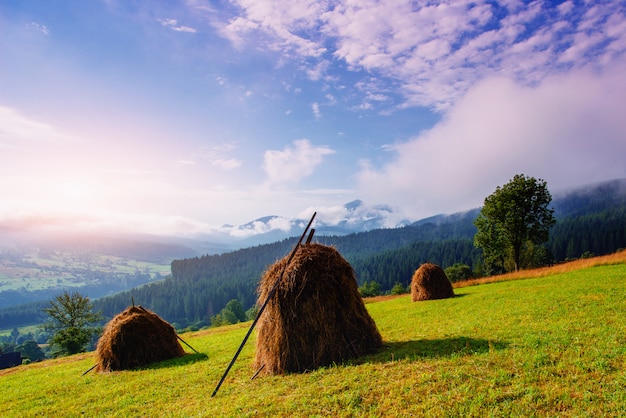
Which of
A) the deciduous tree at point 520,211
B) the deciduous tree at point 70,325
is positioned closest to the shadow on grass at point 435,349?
the deciduous tree at point 520,211

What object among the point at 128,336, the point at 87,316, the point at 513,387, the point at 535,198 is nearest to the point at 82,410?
the point at 128,336

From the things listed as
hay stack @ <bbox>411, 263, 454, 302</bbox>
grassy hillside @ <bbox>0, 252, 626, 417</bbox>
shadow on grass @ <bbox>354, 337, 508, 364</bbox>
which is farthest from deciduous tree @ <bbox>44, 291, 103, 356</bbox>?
shadow on grass @ <bbox>354, 337, 508, 364</bbox>

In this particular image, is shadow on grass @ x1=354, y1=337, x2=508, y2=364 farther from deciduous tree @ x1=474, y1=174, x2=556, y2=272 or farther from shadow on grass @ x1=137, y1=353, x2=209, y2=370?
deciduous tree @ x1=474, y1=174, x2=556, y2=272

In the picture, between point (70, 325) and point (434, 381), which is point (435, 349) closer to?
point (434, 381)

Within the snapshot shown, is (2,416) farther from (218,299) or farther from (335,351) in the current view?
(218,299)

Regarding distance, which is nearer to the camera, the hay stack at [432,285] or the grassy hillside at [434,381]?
the grassy hillside at [434,381]

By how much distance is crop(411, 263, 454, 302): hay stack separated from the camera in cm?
2788

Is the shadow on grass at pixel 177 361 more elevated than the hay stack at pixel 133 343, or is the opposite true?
the hay stack at pixel 133 343

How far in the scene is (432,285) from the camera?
2805cm

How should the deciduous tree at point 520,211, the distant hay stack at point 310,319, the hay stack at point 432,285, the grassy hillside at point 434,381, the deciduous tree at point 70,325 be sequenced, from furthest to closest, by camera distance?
the deciduous tree at point 70,325 < the deciduous tree at point 520,211 < the hay stack at point 432,285 < the distant hay stack at point 310,319 < the grassy hillside at point 434,381

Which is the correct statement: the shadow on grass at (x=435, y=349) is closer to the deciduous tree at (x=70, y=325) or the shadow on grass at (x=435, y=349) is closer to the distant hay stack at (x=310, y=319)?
the distant hay stack at (x=310, y=319)

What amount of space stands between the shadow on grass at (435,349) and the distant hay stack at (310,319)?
2.18 ft

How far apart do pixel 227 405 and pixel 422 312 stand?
15.3 meters

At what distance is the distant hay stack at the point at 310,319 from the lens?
35.7ft
